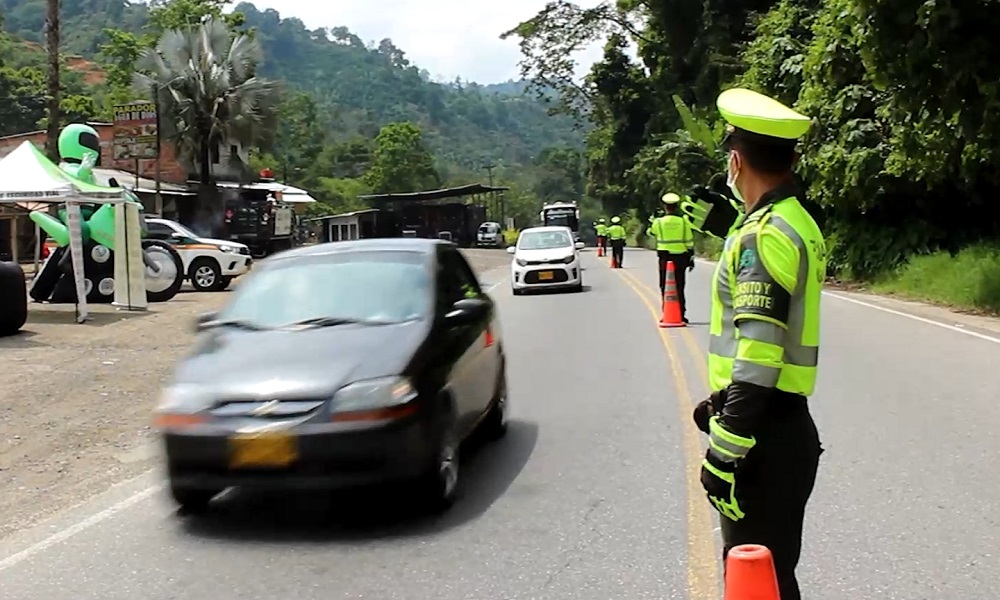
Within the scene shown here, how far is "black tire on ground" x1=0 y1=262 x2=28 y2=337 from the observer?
16375 millimetres

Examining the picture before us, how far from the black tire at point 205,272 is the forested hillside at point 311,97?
22872 mm

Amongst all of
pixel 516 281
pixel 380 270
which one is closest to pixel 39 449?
pixel 380 270

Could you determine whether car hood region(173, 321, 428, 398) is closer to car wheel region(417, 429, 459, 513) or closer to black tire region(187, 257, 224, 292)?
car wheel region(417, 429, 459, 513)

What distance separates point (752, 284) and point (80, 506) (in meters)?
5.52

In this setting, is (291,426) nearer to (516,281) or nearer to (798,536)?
(798,536)

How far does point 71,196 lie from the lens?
58.7 feet

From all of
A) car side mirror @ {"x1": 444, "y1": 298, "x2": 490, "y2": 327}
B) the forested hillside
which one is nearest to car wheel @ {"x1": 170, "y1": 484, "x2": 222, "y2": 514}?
car side mirror @ {"x1": 444, "y1": 298, "x2": 490, "y2": 327}

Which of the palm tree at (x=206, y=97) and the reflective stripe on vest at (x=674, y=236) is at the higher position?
the palm tree at (x=206, y=97)

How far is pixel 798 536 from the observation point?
11.5 ft

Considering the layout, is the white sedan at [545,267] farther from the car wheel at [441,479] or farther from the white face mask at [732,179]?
the white face mask at [732,179]

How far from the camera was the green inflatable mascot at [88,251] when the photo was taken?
70.8 ft

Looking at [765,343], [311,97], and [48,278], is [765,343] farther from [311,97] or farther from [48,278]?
[311,97]

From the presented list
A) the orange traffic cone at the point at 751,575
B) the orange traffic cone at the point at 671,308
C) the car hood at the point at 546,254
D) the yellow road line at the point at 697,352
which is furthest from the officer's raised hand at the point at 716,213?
the car hood at the point at 546,254

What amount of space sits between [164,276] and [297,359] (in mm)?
17682
